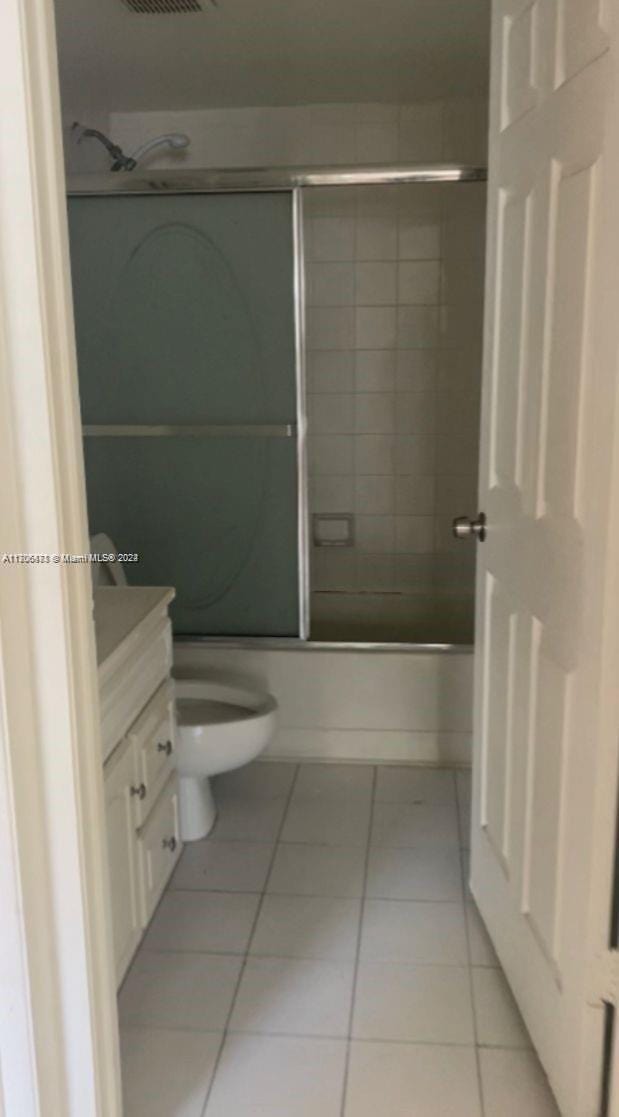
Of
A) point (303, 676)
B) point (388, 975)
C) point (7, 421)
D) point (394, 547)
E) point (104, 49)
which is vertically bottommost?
point (388, 975)

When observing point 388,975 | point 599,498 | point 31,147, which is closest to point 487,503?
point 599,498

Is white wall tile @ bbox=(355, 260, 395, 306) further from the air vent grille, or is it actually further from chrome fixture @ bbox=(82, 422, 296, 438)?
the air vent grille

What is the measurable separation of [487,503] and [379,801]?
1.12m

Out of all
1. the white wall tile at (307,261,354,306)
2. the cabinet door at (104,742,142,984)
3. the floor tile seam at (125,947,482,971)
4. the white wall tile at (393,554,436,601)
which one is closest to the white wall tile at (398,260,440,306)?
the white wall tile at (307,261,354,306)

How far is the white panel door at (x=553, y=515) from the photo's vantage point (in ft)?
4.50

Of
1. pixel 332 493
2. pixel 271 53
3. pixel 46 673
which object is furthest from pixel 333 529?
pixel 46 673

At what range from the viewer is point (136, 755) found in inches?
78.9

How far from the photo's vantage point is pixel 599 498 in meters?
1.37

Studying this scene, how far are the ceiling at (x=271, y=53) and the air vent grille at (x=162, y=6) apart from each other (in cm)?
2

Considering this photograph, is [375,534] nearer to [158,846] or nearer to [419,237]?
[419,237]

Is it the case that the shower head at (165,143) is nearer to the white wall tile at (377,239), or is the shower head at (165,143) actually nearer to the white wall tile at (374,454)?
the white wall tile at (377,239)

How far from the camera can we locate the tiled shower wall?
11.5 feet

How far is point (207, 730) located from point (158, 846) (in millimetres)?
347

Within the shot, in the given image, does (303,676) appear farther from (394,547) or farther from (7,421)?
(7,421)
